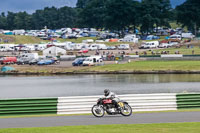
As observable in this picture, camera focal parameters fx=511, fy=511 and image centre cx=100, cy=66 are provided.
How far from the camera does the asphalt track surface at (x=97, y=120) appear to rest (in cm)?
2570

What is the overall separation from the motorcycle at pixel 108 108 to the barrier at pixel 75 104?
2385mm

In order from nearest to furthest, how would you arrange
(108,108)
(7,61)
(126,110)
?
(108,108), (126,110), (7,61)

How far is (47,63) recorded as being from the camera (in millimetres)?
112438

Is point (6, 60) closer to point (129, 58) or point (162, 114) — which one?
point (129, 58)

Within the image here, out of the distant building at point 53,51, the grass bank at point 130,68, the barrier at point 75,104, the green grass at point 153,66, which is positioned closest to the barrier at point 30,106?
the barrier at point 75,104

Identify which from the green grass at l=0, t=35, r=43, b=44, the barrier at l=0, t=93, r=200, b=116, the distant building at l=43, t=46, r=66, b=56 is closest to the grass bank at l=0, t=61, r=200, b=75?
the distant building at l=43, t=46, r=66, b=56

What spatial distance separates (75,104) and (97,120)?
158 inches

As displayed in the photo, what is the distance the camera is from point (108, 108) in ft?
92.4

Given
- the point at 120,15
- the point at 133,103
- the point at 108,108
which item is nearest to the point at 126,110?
the point at 108,108

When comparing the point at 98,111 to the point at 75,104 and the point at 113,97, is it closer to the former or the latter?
the point at 113,97

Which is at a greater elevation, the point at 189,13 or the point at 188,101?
the point at 189,13

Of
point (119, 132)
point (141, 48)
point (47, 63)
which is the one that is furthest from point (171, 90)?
point (141, 48)

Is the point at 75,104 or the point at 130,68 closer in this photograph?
the point at 75,104

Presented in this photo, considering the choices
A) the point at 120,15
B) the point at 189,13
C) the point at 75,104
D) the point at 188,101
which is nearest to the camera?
the point at 75,104
